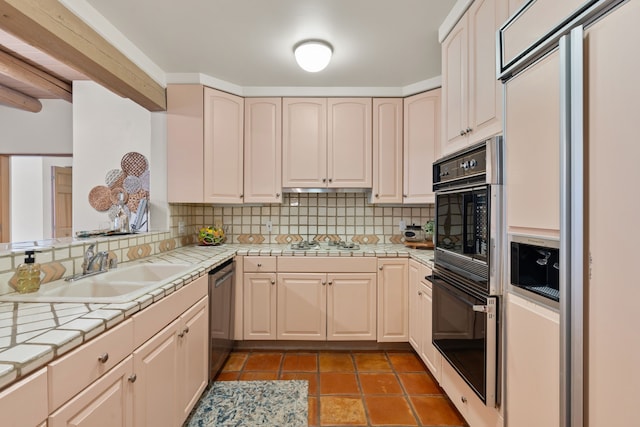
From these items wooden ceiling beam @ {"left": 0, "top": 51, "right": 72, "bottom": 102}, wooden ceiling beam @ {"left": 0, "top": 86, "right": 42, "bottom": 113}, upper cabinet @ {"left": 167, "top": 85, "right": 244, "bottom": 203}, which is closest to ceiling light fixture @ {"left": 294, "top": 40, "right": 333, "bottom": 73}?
upper cabinet @ {"left": 167, "top": 85, "right": 244, "bottom": 203}

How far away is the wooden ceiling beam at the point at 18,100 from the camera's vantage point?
2895 millimetres

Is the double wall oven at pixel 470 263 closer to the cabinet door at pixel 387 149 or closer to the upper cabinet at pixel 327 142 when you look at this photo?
the cabinet door at pixel 387 149

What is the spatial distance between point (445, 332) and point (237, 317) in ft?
5.52

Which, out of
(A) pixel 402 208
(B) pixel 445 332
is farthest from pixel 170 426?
(A) pixel 402 208

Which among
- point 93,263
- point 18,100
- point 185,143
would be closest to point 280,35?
point 185,143

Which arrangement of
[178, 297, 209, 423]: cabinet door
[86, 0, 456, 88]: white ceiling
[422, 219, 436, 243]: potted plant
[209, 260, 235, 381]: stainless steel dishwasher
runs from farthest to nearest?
[422, 219, 436, 243]: potted plant, [209, 260, 235, 381]: stainless steel dishwasher, [86, 0, 456, 88]: white ceiling, [178, 297, 209, 423]: cabinet door

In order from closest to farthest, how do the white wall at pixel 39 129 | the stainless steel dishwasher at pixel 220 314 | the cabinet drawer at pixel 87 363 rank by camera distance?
the cabinet drawer at pixel 87 363, the stainless steel dishwasher at pixel 220 314, the white wall at pixel 39 129

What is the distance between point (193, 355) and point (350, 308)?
130cm

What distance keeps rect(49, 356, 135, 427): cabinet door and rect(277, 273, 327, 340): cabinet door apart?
1.49 meters

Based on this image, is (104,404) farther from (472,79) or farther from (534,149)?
(472,79)

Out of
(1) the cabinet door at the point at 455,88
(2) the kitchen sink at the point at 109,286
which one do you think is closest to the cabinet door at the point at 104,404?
(2) the kitchen sink at the point at 109,286

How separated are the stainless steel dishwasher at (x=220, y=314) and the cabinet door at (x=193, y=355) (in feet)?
0.25

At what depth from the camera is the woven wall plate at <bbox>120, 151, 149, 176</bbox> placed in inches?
104

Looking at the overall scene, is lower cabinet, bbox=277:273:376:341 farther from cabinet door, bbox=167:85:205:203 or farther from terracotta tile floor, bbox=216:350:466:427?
cabinet door, bbox=167:85:205:203
